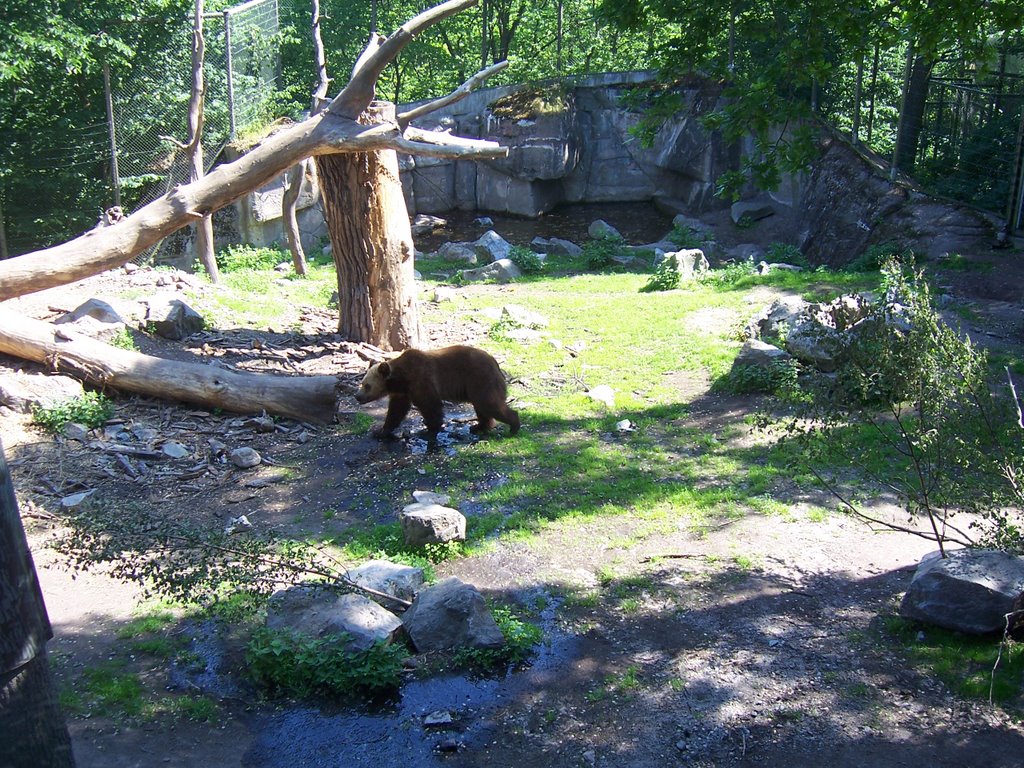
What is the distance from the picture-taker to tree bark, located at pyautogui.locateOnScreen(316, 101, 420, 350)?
36.1ft

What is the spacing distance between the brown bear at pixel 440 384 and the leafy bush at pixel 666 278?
7.10 m

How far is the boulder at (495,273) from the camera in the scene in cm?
1719

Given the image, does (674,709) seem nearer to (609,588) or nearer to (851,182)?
(609,588)

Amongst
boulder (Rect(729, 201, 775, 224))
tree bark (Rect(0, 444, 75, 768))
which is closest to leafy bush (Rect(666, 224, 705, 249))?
boulder (Rect(729, 201, 775, 224))

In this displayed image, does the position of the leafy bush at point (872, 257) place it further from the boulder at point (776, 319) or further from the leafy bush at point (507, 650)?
the leafy bush at point (507, 650)

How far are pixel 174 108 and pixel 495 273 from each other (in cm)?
807

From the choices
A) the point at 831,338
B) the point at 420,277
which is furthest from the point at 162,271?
the point at 831,338

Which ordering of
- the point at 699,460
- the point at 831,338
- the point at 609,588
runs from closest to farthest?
the point at 831,338
the point at 609,588
the point at 699,460

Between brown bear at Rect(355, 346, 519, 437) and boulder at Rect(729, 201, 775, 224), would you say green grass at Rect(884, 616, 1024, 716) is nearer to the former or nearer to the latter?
brown bear at Rect(355, 346, 519, 437)

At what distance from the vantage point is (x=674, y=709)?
4867mm

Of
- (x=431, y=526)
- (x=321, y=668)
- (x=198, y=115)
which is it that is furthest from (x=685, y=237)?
(x=321, y=668)

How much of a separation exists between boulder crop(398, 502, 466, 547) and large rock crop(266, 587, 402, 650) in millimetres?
1048

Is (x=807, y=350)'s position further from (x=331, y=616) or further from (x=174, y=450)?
(x=174, y=450)

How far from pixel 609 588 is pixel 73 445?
529 cm
